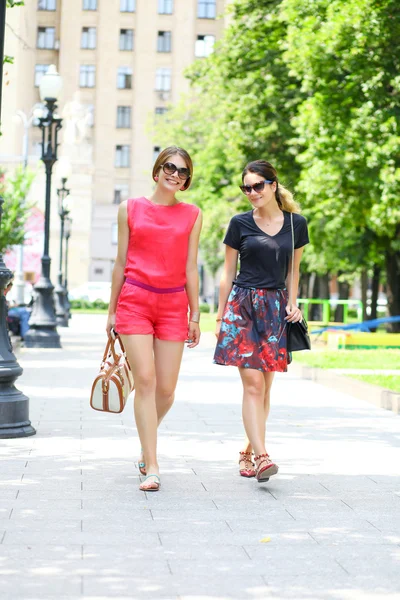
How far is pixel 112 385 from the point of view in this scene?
7.35 metres

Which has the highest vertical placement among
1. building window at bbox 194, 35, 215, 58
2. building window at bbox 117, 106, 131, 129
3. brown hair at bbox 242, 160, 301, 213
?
building window at bbox 194, 35, 215, 58

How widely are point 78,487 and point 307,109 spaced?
21.4 metres

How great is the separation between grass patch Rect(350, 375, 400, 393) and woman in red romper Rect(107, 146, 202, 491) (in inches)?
269

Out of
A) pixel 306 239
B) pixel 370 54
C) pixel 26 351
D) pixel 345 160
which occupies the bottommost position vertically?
pixel 26 351

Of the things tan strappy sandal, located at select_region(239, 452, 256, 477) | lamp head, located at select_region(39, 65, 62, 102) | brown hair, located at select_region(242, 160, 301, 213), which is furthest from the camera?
lamp head, located at select_region(39, 65, 62, 102)

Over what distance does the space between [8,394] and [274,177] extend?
3.24 m

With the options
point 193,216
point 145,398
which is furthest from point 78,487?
point 193,216

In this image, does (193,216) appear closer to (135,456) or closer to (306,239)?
(306,239)

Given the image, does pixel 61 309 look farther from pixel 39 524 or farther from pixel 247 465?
pixel 39 524

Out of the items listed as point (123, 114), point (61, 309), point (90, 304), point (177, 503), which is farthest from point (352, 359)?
point (123, 114)

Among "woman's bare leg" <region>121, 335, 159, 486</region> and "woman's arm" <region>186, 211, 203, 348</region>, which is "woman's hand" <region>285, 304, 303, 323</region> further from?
"woman's bare leg" <region>121, 335, 159, 486</region>

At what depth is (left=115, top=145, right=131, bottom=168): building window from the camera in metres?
87.2

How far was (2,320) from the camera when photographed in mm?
9953

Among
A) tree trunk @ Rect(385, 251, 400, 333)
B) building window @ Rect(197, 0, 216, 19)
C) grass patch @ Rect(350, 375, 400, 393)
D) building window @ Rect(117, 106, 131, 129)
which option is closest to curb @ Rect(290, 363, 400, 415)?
grass patch @ Rect(350, 375, 400, 393)
